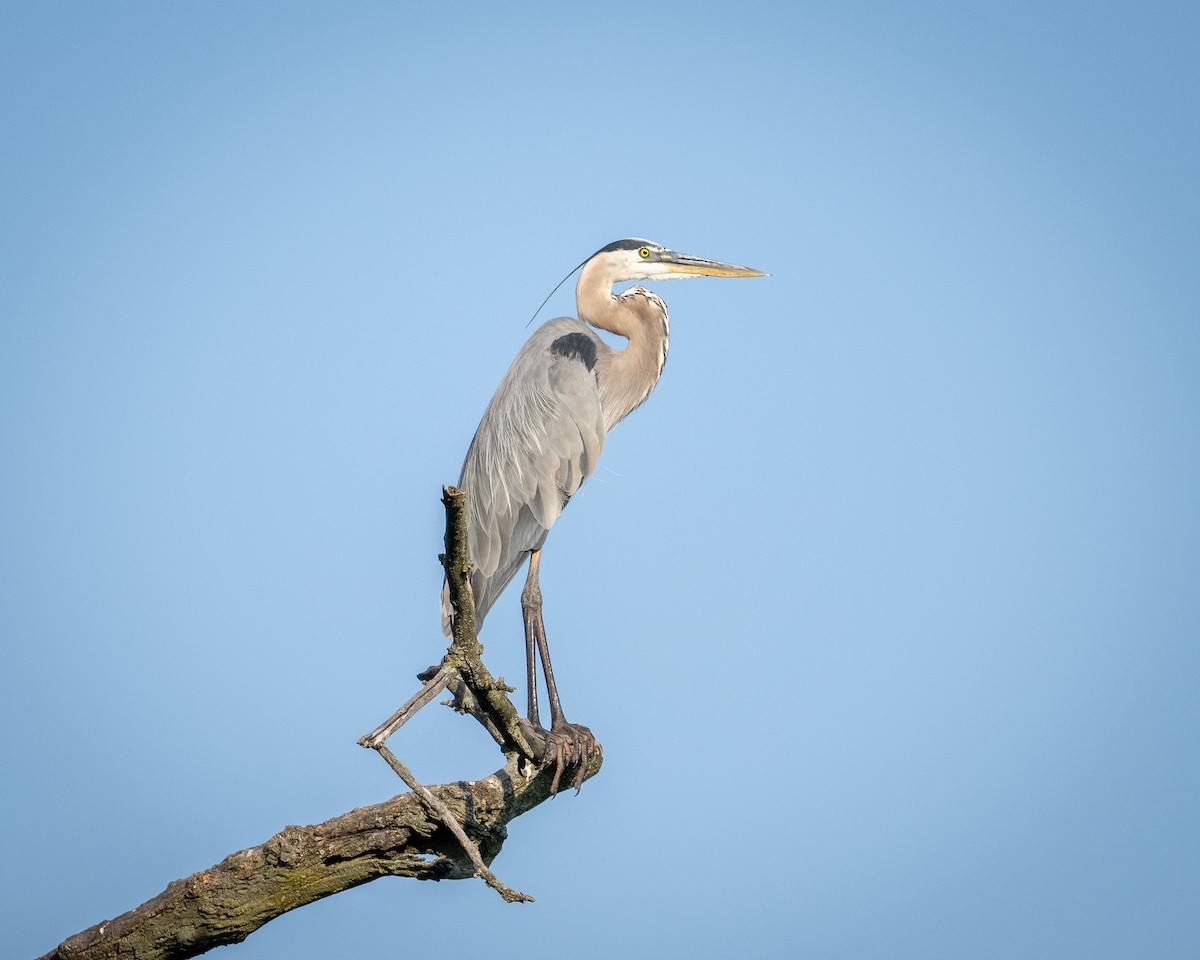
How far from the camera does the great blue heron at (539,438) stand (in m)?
5.87

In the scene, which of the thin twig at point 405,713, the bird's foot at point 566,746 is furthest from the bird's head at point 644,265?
the thin twig at point 405,713

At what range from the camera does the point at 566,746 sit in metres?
4.59

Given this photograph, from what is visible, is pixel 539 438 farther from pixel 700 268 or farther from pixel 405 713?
pixel 405 713

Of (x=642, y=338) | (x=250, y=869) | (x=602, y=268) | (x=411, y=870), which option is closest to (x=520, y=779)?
(x=411, y=870)

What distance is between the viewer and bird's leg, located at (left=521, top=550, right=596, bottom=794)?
4.52 meters

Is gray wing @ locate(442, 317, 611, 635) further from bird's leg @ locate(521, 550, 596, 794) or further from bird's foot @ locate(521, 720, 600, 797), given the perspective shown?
bird's foot @ locate(521, 720, 600, 797)

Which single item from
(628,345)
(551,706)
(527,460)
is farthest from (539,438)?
(551,706)

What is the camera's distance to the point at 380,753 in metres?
3.30

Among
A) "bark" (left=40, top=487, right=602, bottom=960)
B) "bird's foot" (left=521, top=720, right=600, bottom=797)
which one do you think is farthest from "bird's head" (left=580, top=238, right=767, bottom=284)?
"bark" (left=40, top=487, right=602, bottom=960)

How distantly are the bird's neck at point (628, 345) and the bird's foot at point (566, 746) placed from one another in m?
1.94

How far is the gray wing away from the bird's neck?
21 cm

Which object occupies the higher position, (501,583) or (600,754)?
(501,583)

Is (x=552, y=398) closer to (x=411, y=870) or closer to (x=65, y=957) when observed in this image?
(x=411, y=870)

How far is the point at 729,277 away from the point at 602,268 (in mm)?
756
